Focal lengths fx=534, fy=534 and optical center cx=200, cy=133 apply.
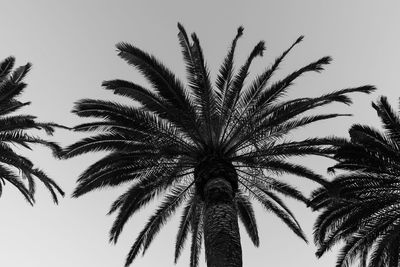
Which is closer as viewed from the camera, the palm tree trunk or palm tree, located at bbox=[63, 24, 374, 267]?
the palm tree trunk

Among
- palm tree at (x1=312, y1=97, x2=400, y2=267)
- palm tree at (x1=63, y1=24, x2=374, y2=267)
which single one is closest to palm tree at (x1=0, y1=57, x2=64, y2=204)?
palm tree at (x1=63, y1=24, x2=374, y2=267)

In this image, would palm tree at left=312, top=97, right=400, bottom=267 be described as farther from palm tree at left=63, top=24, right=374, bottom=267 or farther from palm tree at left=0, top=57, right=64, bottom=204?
Result: palm tree at left=0, top=57, right=64, bottom=204

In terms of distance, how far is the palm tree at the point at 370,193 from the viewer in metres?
14.9

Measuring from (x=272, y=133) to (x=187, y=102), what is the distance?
2.37m

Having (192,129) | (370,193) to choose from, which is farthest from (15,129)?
(370,193)

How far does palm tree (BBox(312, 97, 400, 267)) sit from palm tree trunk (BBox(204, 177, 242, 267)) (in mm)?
3689

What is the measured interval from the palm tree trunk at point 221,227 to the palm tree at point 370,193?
145 inches

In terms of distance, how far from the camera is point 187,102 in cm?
1377

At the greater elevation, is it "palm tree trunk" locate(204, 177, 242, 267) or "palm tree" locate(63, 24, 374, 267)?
"palm tree" locate(63, 24, 374, 267)

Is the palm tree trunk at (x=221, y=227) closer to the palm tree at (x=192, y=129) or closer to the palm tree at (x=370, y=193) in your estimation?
the palm tree at (x=192, y=129)

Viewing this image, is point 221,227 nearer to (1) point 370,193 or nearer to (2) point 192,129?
(2) point 192,129

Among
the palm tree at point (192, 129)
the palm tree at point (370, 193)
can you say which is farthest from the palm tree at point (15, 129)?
the palm tree at point (370, 193)

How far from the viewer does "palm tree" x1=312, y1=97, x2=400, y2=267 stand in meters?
14.9

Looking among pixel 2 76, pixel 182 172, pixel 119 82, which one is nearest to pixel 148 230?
pixel 182 172
